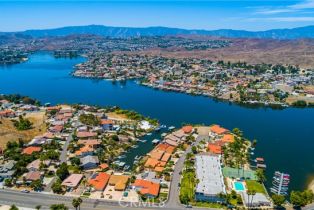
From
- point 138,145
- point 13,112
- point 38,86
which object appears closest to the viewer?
point 138,145

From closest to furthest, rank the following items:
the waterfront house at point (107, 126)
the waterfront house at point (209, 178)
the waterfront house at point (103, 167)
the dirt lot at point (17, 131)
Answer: the waterfront house at point (209, 178)
the waterfront house at point (103, 167)
the dirt lot at point (17, 131)
the waterfront house at point (107, 126)

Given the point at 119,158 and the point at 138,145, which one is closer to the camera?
the point at 119,158

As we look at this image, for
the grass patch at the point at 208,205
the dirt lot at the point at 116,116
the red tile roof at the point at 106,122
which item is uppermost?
the red tile roof at the point at 106,122

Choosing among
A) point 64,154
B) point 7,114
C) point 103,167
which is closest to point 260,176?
point 103,167

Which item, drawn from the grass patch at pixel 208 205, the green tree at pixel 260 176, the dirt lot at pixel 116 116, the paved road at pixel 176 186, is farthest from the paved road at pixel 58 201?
the dirt lot at pixel 116 116

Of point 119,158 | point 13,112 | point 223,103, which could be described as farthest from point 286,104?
point 13,112

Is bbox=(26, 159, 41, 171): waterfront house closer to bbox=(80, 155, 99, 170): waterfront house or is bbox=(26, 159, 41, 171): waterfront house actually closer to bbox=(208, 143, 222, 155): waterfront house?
bbox=(80, 155, 99, 170): waterfront house

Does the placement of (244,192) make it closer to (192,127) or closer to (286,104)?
(192,127)

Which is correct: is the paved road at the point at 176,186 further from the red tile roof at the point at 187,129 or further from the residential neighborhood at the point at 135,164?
the red tile roof at the point at 187,129
